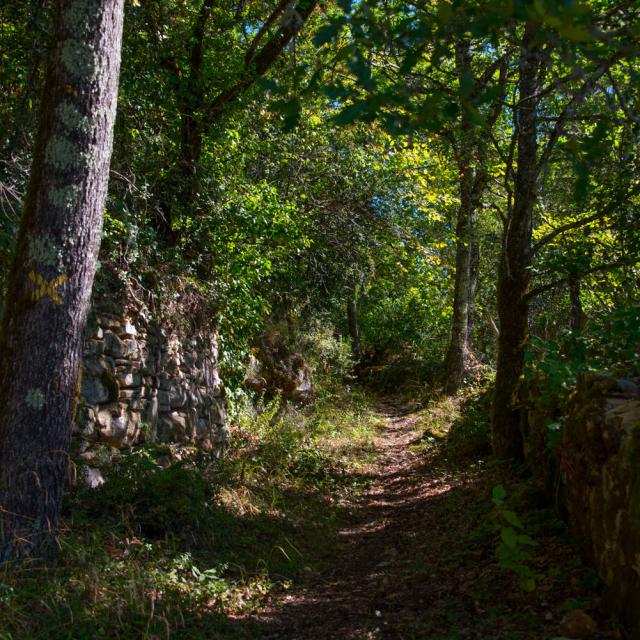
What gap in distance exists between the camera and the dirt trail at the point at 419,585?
4.13 m

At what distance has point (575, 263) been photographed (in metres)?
6.96

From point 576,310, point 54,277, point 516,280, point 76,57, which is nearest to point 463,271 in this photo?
point 576,310

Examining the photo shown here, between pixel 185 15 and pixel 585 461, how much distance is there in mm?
8028

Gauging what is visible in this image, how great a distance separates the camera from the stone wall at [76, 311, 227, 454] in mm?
6340

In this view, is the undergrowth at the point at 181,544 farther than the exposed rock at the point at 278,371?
No

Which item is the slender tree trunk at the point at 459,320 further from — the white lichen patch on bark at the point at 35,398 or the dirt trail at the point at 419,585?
the white lichen patch on bark at the point at 35,398

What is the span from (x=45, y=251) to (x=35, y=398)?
1056mm

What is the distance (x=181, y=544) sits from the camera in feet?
17.6

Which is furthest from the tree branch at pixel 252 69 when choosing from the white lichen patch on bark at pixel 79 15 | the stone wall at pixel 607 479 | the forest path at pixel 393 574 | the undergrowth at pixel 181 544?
the stone wall at pixel 607 479

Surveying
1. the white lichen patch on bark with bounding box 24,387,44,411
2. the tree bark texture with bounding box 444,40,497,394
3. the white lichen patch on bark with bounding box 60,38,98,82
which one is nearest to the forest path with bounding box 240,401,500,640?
the white lichen patch on bark with bounding box 24,387,44,411

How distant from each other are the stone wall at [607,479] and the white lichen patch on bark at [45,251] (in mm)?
4020

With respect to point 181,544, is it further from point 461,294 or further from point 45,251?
point 461,294

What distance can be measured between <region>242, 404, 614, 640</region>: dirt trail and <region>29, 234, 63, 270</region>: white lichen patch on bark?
3.05m

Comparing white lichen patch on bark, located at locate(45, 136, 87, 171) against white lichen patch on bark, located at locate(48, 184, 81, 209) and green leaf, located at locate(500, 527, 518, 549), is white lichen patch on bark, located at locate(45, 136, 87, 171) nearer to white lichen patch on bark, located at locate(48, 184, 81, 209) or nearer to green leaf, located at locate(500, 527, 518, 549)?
white lichen patch on bark, located at locate(48, 184, 81, 209)
